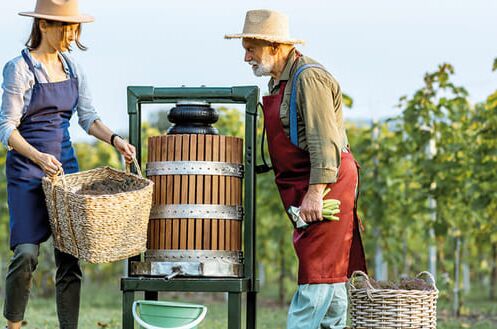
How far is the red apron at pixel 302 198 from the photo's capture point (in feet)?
17.3

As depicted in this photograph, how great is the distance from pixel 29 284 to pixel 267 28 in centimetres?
180

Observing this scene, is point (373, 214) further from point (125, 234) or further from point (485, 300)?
point (125, 234)

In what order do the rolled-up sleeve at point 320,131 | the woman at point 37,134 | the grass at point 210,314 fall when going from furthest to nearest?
the grass at point 210,314, the woman at point 37,134, the rolled-up sleeve at point 320,131

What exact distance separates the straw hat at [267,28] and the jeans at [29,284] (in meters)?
1.48

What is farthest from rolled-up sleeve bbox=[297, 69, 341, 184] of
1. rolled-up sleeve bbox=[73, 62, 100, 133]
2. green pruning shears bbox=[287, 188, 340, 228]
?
rolled-up sleeve bbox=[73, 62, 100, 133]

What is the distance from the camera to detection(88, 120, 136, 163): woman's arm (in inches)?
223

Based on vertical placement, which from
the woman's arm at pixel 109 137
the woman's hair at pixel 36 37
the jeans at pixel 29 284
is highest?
the woman's hair at pixel 36 37

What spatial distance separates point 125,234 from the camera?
17.7ft

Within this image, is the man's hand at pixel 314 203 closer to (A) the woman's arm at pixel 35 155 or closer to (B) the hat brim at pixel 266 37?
(B) the hat brim at pixel 266 37

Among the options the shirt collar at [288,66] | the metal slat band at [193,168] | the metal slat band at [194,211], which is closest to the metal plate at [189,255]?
the metal slat band at [194,211]

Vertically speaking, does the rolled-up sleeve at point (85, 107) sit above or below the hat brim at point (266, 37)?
below

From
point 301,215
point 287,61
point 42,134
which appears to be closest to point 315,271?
point 301,215

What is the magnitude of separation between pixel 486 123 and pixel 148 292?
5025 millimetres

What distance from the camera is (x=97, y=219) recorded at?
5.25 metres
